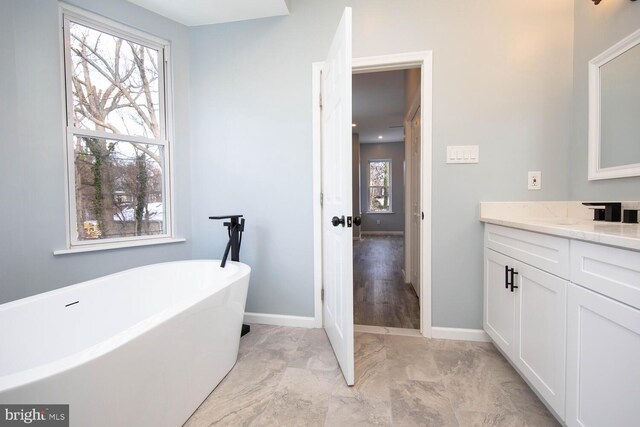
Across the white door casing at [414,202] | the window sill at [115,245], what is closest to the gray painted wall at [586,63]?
the white door casing at [414,202]

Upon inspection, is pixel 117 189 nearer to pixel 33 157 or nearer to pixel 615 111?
pixel 33 157

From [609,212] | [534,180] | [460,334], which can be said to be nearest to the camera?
[609,212]

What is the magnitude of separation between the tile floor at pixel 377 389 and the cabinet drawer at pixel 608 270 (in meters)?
0.78

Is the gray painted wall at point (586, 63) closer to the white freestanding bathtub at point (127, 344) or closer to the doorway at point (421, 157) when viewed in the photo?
the doorway at point (421, 157)

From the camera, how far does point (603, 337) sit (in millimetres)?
946

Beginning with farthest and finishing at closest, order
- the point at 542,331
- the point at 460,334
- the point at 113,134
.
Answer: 1. the point at 113,134
2. the point at 460,334
3. the point at 542,331

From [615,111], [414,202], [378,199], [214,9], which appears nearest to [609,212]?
[615,111]

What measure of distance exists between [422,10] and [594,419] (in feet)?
8.01

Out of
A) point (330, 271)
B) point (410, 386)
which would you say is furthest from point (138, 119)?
point (410, 386)

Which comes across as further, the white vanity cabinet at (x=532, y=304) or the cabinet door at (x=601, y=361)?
the white vanity cabinet at (x=532, y=304)

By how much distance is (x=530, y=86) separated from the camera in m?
1.90

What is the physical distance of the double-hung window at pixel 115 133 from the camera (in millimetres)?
1980

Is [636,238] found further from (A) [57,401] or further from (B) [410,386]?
(A) [57,401]
